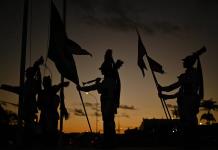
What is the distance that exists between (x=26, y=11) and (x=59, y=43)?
1521 mm

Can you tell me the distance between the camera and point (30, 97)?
12.9m

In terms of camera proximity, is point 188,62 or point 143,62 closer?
point 188,62

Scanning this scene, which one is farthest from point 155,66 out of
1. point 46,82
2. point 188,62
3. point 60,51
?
point 188,62

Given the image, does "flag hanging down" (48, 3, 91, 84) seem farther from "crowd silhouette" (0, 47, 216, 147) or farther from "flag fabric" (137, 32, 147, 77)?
"flag fabric" (137, 32, 147, 77)

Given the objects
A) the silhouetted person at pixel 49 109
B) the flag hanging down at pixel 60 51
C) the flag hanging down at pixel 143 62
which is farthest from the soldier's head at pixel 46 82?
the flag hanging down at pixel 143 62

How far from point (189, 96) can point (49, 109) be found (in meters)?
4.10

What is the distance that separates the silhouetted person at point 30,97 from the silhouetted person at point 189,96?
4.08 metres

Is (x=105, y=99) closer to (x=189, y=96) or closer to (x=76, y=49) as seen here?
(x=189, y=96)

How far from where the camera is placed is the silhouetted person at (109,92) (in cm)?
1154

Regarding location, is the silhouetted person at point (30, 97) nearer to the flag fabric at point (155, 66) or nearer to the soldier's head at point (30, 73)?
the soldier's head at point (30, 73)

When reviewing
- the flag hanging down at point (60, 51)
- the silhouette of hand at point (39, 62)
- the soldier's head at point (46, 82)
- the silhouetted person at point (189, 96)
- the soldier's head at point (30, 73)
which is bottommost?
the silhouetted person at point (189, 96)

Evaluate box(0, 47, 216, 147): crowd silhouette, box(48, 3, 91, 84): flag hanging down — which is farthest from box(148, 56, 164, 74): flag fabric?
box(0, 47, 216, 147): crowd silhouette

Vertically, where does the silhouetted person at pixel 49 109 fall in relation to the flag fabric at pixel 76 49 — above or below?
below

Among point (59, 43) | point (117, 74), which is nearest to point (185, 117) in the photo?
point (117, 74)
